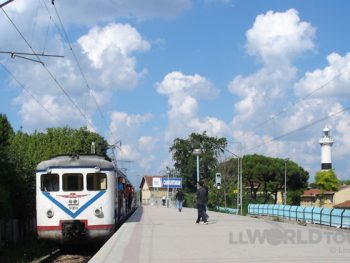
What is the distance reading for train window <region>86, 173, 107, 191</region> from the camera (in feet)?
63.5

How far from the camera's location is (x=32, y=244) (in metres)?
23.7

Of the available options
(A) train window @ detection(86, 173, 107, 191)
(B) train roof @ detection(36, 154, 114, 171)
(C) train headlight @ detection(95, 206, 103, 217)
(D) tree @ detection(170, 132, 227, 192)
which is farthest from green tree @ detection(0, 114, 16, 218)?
(D) tree @ detection(170, 132, 227, 192)

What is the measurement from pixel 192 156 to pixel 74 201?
84.3 metres

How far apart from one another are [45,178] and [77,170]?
3.51ft

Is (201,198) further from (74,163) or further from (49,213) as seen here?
(49,213)

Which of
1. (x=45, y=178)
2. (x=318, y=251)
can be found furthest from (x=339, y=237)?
(x=45, y=178)

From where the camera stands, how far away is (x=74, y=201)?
19062mm

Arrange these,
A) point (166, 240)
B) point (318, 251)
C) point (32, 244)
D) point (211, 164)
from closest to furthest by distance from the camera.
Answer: point (318, 251) → point (166, 240) → point (32, 244) → point (211, 164)

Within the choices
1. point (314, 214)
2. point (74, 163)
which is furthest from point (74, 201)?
point (314, 214)

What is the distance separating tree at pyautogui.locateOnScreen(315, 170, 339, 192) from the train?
7419 cm

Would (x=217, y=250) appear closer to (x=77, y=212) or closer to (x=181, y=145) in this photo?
(x=77, y=212)

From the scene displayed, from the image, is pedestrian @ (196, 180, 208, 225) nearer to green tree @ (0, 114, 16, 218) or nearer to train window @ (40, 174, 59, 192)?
train window @ (40, 174, 59, 192)

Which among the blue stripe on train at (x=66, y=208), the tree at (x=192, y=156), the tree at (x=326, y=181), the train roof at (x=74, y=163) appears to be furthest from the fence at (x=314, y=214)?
the tree at (x=192, y=156)

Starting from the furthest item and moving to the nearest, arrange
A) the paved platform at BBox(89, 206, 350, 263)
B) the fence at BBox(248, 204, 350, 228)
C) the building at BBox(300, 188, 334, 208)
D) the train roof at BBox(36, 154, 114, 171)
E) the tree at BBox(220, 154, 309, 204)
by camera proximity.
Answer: the building at BBox(300, 188, 334, 208) < the tree at BBox(220, 154, 309, 204) < the train roof at BBox(36, 154, 114, 171) < the fence at BBox(248, 204, 350, 228) < the paved platform at BBox(89, 206, 350, 263)
